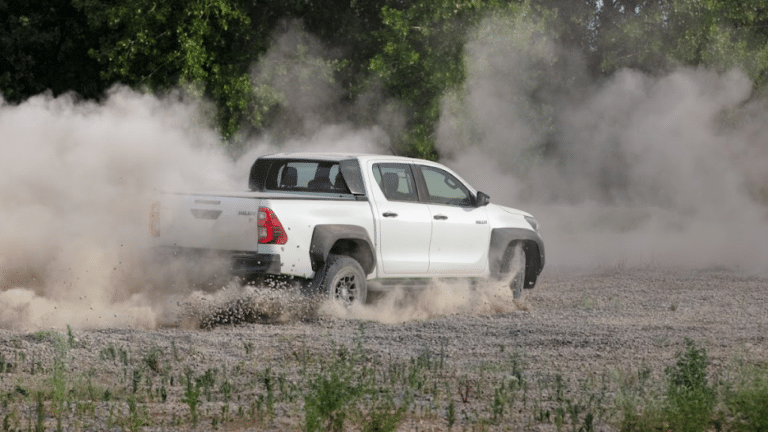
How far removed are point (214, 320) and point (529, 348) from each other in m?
3.10

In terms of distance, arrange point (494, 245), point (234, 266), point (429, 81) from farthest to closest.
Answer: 1. point (429, 81)
2. point (494, 245)
3. point (234, 266)

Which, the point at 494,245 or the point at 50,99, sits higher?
the point at 50,99

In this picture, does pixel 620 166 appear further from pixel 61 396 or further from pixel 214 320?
pixel 61 396

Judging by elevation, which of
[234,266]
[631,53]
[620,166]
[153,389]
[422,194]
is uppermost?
[631,53]

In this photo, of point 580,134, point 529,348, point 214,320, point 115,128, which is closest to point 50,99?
point 115,128

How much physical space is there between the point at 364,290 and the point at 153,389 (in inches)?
154

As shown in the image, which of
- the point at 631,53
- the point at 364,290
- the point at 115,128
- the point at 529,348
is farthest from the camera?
the point at 631,53

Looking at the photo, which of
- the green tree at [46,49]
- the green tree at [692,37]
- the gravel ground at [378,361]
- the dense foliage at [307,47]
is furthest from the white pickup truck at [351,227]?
the green tree at [46,49]

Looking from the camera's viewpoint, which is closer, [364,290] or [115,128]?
[364,290]

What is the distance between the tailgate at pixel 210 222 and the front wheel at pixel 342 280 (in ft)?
2.70

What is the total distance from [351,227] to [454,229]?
1602 mm

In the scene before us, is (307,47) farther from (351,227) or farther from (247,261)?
(247,261)

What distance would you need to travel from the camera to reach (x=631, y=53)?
1021 inches

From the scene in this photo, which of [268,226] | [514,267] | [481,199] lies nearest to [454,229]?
[481,199]
